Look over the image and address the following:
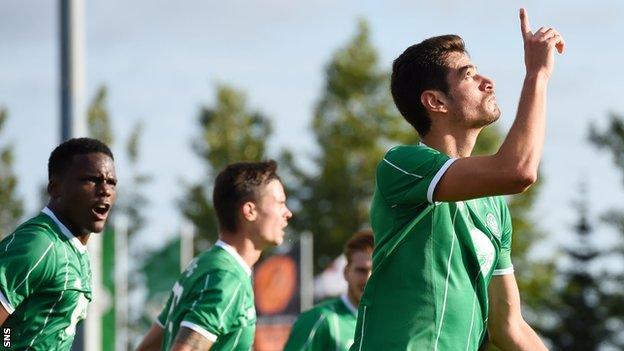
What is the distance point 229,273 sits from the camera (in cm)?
849

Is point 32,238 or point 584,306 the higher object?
point 32,238

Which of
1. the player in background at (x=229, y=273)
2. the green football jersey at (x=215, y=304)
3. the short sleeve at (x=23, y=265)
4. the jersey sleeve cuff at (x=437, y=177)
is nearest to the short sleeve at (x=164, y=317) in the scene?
the player in background at (x=229, y=273)

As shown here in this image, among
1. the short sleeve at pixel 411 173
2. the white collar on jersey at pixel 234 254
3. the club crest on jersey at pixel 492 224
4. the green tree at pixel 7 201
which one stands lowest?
the green tree at pixel 7 201

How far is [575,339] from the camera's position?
49.6 m

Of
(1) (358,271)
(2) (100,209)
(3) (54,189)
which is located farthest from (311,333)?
(3) (54,189)

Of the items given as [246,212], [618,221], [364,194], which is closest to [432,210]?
[246,212]

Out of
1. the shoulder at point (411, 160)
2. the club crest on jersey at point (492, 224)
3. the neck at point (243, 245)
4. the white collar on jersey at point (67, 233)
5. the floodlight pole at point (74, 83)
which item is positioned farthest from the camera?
the floodlight pole at point (74, 83)

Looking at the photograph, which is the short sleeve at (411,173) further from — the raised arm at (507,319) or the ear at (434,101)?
the raised arm at (507,319)

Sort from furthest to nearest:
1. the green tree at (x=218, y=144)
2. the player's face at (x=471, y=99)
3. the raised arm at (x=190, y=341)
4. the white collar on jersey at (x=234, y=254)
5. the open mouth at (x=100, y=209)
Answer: the green tree at (x=218, y=144), the white collar on jersey at (x=234, y=254), the raised arm at (x=190, y=341), the open mouth at (x=100, y=209), the player's face at (x=471, y=99)

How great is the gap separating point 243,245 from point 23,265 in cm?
223

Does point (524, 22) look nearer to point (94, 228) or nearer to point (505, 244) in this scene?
point (505, 244)

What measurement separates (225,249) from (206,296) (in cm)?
54

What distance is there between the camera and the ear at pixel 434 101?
5.91m

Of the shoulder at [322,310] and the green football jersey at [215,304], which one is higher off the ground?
the green football jersey at [215,304]
